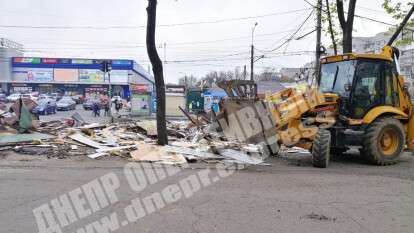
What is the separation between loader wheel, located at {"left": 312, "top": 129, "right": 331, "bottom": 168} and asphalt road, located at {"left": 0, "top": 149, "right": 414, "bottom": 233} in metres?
0.26

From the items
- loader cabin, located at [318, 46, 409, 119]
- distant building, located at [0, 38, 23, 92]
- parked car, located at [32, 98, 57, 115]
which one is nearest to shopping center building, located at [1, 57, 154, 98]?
distant building, located at [0, 38, 23, 92]

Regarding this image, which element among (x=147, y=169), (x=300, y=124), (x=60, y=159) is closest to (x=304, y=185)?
(x=300, y=124)

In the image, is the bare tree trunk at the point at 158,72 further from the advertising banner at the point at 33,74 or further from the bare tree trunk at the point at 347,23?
the advertising banner at the point at 33,74

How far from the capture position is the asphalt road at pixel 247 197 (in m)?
5.95

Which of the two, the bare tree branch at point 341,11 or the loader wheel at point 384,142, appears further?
the bare tree branch at point 341,11

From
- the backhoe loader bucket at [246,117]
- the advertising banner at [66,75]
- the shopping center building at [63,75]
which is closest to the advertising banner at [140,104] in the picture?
the backhoe loader bucket at [246,117]

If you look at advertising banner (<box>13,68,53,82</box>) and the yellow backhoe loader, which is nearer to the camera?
the yellow backhoe loader

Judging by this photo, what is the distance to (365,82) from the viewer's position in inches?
444

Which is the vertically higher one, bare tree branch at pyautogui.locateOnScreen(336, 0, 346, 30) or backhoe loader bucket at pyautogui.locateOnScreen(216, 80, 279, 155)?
bare tree branch at pyautogui.locateOnScreen(336, 0, 346, 30)

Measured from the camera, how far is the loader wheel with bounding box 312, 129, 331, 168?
394 inches

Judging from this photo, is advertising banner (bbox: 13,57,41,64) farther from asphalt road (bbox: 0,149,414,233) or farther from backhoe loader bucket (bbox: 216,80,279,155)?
backhoe loader bucket (bbox: 216,80,279,155)

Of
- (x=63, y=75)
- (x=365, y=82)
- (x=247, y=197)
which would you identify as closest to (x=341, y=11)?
(x=365, y=82)

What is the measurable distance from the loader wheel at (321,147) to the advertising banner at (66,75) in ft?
221

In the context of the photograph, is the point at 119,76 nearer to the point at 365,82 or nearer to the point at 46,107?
the point at 46,107
